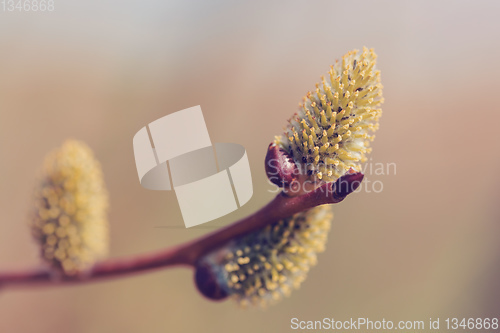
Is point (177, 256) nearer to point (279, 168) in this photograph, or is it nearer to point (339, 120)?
point (279, 168)

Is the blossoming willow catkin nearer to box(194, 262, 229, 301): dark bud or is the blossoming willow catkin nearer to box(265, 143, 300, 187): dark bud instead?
box(194, 262, 229, 301): dark bud

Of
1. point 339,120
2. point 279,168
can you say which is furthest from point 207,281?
point 339,120

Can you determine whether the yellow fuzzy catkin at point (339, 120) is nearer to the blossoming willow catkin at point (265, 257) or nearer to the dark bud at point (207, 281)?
the blossoming willow catkin at point (265, 257)

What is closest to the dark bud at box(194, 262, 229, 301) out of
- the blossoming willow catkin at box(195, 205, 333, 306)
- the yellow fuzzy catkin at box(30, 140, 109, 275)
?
the blossoming willow catkin at box(195, 205, 333, 306)

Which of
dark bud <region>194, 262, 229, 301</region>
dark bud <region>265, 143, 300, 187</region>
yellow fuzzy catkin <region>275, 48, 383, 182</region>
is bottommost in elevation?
dark bud <region>194, 262, 229, 301</region>

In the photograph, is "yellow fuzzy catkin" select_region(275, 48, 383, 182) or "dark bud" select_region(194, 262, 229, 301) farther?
"dark bud" select_region(194, 262, 229, 301)

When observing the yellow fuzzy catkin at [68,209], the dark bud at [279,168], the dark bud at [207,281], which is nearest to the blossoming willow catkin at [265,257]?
the dark bud at [207,281]

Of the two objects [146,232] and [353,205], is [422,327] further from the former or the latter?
[146,232]
